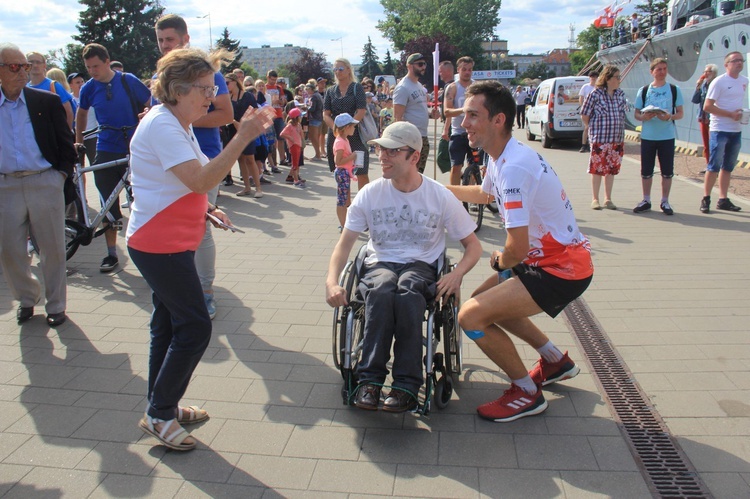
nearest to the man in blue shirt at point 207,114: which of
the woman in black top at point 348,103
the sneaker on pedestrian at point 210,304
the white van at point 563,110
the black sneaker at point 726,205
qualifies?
the sneaker on pedestrian at point 210,304

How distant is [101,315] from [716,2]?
18353mm

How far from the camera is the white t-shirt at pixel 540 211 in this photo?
2980mm

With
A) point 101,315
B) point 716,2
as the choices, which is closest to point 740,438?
point 101,315

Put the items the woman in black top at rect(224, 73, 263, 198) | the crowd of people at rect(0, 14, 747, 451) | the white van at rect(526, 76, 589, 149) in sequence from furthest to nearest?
the white van at rect(526, 76, 589, 149)
the woman in black top at rect(224, 73, 263, 198)
the crowd of people at rect(0, 14, 747, 451)

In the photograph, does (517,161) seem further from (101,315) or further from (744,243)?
(744,243)

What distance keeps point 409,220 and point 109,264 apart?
12.6ft

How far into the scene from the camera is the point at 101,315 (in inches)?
189

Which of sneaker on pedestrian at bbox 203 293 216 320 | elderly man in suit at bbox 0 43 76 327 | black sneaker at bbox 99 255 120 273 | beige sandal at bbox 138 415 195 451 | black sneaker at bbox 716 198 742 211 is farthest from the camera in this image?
black sneaker at bbox 716 198 742 211

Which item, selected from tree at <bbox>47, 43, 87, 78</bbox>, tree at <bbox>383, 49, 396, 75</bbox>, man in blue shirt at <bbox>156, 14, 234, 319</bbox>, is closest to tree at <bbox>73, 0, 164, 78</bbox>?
tree at <bbox>47, 43, 87, 78</bbox>

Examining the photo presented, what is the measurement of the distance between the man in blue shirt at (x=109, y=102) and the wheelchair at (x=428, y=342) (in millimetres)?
3332

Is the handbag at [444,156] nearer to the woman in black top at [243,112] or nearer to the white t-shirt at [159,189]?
the woman in black top at [243,112]

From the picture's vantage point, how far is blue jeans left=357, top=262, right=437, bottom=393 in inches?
117

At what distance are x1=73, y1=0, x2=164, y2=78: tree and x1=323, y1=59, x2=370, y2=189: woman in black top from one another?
188 feet

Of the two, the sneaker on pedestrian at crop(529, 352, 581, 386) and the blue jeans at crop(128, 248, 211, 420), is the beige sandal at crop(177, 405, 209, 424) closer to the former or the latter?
the blue jeans at crop(128, 248, 211, 420)
